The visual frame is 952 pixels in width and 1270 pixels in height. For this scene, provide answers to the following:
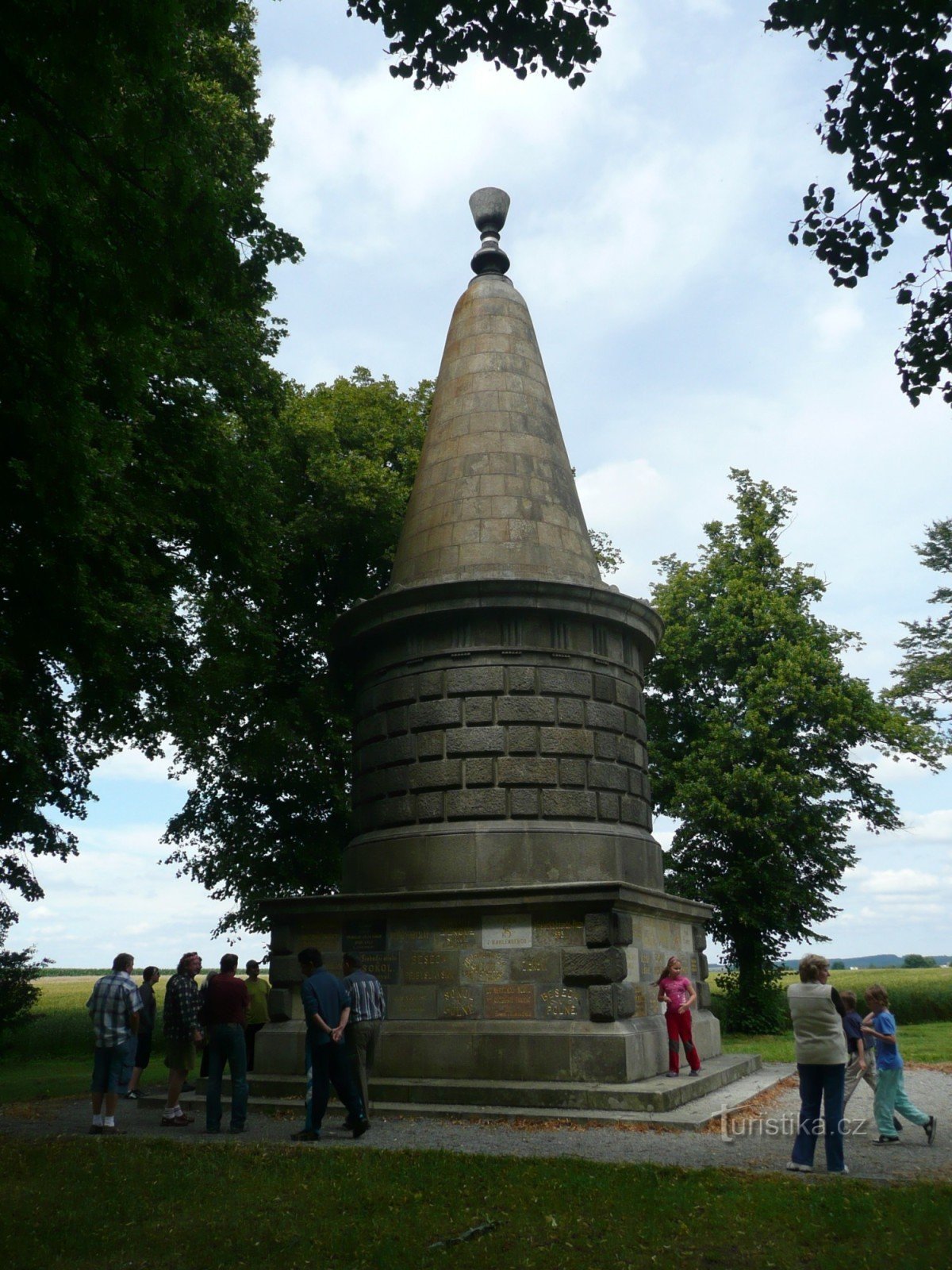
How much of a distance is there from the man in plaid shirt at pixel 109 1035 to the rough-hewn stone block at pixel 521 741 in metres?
5.00

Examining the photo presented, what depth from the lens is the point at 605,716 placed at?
13.9 m

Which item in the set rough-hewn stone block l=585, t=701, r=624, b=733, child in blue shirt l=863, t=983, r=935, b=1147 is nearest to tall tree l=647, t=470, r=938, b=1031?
rough-hewn stone block l=585, t=701, r=624, b=733

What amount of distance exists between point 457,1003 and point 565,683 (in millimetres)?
4099

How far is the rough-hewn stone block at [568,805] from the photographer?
42.9 ft

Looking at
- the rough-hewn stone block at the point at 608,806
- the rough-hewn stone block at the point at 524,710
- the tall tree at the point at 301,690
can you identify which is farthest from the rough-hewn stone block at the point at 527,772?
the tall tree at the point at 301,690

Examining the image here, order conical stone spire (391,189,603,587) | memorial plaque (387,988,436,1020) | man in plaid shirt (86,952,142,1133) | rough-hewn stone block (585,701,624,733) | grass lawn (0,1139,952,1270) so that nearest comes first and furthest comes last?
grass lawn (0,1139,952,1270), man in plaid shirt (86,952,142,1133), memorial plaque (387,988,436,1020), rough-hewn stone block (585,701,624,733), conical stone spire (391,189,603,587)

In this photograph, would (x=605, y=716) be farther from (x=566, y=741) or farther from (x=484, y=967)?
(x=484, y=967)

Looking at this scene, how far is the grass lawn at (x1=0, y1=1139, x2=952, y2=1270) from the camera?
5789 mm

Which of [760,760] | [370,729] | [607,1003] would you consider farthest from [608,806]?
[760,760]

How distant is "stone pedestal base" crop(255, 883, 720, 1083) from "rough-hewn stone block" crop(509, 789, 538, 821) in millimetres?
1269

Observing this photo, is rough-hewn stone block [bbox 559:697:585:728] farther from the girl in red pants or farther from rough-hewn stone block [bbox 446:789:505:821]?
the girl in red pants

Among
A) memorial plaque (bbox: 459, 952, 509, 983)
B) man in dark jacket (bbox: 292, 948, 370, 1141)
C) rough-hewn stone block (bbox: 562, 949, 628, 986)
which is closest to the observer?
man in dark jacket (bbox: 292, 948, 370, 1141)

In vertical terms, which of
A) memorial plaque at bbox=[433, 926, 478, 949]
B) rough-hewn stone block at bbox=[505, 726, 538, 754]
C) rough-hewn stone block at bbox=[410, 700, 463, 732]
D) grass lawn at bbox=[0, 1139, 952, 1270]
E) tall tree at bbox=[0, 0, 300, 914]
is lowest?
grass lawn at bbox=[0, 1139, 952, 1270]

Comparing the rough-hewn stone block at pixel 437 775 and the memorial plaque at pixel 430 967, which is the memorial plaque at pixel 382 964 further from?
the rough-hewn stone block at pixel 437 775
